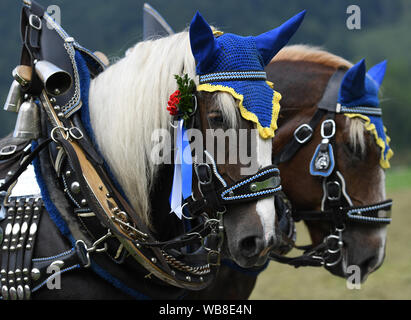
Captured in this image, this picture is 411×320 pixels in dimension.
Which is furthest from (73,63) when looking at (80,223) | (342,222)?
(342,222)

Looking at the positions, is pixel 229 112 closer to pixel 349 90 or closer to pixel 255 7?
pixel 349 90

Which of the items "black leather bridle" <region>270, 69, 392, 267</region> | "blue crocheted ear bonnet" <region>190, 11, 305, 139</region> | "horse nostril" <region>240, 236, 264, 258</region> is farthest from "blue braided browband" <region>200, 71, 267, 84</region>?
"black leather bridle" <region>270, 69, 392, 267</region>

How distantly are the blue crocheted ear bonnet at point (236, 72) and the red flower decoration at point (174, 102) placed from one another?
90 mm

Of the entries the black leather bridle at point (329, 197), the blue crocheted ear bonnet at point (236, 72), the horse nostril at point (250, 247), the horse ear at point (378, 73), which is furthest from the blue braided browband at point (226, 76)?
the horse ear at point (378, 73)

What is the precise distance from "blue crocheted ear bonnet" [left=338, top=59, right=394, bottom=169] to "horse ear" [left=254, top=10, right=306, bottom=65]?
0.86 meters

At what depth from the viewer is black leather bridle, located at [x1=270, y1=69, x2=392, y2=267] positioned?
2.76 meters

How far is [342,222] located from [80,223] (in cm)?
159

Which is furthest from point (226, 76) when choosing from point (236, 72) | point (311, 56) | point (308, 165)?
point (311, 56)

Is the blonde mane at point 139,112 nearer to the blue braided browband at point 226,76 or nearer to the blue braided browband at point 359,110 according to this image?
the blue braided browband at point 226,76

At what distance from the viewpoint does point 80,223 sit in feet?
6.22

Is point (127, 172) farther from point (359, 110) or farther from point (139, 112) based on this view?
point (359, 110)

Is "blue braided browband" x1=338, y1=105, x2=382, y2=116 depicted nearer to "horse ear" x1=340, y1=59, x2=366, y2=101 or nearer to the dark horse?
"horse ear" x1=340, y1=59, x2=366, y2=101

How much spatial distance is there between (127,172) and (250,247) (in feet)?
1.85
